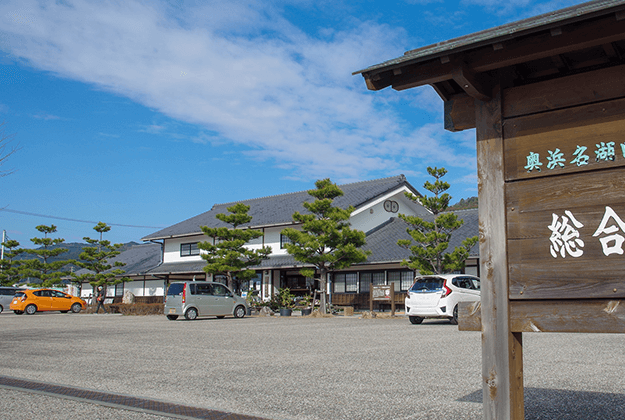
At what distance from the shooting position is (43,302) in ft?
97.8

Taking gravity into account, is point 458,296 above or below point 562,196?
below

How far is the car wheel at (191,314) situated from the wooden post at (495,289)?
63.1 feet

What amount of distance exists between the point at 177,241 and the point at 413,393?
32064 mm

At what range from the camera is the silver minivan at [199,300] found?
856 inches

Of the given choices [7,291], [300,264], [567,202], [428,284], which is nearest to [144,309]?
[300,264]

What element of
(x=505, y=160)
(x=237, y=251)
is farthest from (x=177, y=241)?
(x=505, y=160)

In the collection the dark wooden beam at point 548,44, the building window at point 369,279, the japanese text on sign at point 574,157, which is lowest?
the building window at point 369,279

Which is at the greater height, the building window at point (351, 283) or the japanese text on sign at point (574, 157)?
the japanese text on sign at point (574, 157)

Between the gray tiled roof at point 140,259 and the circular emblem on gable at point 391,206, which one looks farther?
the gray tiled roof at point 140,259

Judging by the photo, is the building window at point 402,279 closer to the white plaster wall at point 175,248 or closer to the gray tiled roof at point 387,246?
the gray tiled roof at point 387,246

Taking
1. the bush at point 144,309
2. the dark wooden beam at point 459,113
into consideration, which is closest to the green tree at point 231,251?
the bush at point 144,309

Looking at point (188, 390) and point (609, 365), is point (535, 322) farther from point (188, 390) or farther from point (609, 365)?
point (609, 365)

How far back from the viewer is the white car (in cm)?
1627

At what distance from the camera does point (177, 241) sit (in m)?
36.2
